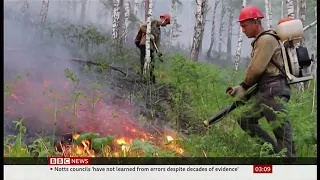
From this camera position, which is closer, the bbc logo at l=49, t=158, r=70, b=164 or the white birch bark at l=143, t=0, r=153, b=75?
the bbc logo at l=49, t=158, r=70, b=164

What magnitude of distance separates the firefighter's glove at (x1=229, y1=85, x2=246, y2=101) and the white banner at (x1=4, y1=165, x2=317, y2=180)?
20.2 inches

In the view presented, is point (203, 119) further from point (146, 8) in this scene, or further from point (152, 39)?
point (146, 8)

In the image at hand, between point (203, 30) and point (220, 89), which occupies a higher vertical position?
point (203, 30)

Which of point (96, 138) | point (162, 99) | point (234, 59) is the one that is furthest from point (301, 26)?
point (96, 138)

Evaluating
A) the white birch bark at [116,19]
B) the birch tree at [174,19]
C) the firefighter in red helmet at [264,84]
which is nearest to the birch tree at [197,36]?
the birch tree at [174,19]

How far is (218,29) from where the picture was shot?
3998mm

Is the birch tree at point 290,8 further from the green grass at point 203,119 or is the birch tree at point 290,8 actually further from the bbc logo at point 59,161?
the bbc logo at point 59,161

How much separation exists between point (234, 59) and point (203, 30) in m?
0.33

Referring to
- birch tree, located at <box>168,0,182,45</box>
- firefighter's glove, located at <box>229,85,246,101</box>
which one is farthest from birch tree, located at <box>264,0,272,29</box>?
birch tree, located at <box>168,0,182,45</box>

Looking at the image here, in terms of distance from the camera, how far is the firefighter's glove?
12.7ft

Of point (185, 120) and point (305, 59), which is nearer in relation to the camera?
point (305, 59)

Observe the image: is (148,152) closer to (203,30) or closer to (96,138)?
(96,138)

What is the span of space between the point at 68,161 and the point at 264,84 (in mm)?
1561

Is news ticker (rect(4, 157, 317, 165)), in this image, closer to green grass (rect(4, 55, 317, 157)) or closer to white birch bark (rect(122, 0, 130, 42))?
green grass (rect(4, 55, 317, 157))
